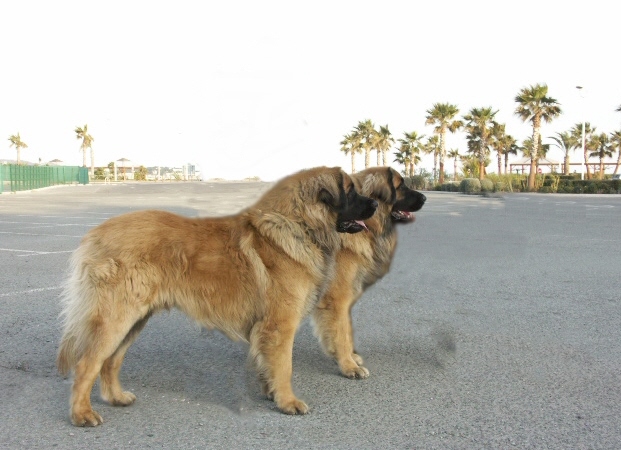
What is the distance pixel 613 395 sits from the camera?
443cm

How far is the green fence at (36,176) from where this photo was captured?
158 ft

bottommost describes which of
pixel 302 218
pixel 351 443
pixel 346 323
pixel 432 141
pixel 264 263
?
pixel 351 443

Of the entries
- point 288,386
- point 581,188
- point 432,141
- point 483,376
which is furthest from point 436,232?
point 432,141

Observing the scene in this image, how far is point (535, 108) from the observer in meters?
55.2

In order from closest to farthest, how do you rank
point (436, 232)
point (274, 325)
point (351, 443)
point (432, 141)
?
point (351, 443)
point (274, 325)
point (436, 232)
point (432, 141)

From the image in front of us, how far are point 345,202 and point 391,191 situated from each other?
110 cm

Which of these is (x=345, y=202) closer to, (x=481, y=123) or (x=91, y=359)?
(x=91, y=359)

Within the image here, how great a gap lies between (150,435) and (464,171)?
208ft

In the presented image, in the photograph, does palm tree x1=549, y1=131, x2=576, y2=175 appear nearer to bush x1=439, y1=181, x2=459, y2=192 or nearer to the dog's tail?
bush x1=439, y1=181, x2=459, y2=192

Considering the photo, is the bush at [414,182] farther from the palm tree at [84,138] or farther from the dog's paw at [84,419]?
the palm tree at [84,138]

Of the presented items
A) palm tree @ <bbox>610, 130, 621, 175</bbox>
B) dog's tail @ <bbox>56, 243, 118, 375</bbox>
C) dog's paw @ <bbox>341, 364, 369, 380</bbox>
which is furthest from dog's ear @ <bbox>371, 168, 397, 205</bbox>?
palm tree @ <bbox>610, 130, 621, 175</bbox>

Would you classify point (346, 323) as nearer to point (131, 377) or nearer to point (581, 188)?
point (131, 377)

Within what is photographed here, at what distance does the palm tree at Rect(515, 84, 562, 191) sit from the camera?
54.2m

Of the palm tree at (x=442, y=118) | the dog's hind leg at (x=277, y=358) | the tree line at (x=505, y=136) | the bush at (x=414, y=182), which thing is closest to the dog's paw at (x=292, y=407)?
the dog's hind leg at (x=277, y=358)
